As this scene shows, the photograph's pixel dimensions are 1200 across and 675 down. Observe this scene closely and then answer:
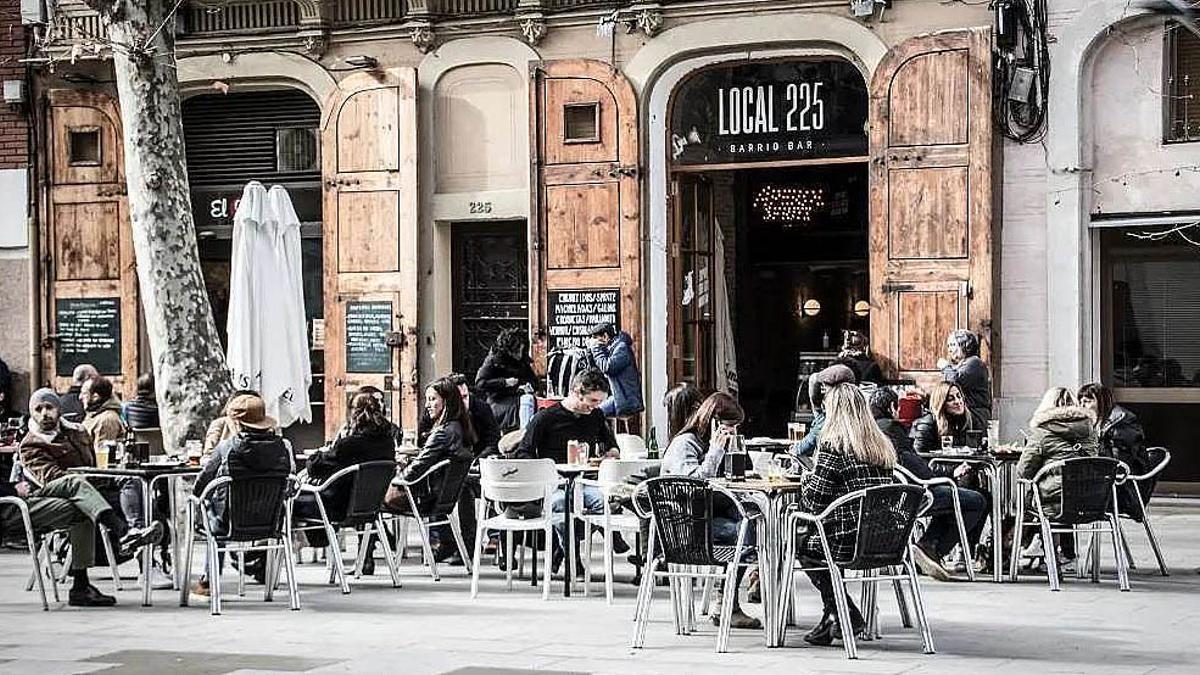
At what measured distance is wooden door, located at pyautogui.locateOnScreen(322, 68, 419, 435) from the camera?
21141 millimetres

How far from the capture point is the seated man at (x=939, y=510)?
43.9ft

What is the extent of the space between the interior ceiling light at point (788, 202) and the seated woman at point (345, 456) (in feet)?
32.9

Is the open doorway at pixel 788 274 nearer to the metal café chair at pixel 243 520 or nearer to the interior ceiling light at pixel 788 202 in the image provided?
the interior ceiling light at pixel 788 202

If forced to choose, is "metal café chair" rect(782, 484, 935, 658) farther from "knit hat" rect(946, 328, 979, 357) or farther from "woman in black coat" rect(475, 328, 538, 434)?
"woman in black coat" rect(475, 328, 538, 434)

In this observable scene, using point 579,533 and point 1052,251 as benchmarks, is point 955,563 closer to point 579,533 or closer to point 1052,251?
point 579,533

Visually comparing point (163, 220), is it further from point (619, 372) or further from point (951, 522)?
point (951, 522)

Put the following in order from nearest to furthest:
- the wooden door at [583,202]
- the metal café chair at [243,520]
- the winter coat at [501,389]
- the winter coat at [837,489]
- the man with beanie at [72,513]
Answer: the winter coat at [837,489] → the metal café chair at [243,520] → the man with beanie at [72,513] → the winter coat at [501,389] → the wooden door at [583,202]

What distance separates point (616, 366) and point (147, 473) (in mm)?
5710

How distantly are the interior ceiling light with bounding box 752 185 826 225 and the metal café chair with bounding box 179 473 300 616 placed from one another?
1133 cm

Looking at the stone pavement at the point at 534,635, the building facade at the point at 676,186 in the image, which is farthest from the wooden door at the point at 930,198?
the stone pavement at the point at 534,635

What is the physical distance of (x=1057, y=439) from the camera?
13672mm

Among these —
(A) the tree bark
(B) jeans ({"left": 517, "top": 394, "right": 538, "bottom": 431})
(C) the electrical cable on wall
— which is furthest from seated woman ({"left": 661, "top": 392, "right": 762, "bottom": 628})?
(C) the electrical cable on wall

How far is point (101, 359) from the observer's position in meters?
22.5

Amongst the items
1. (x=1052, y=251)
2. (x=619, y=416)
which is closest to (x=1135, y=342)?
(x=1052, y=251)
